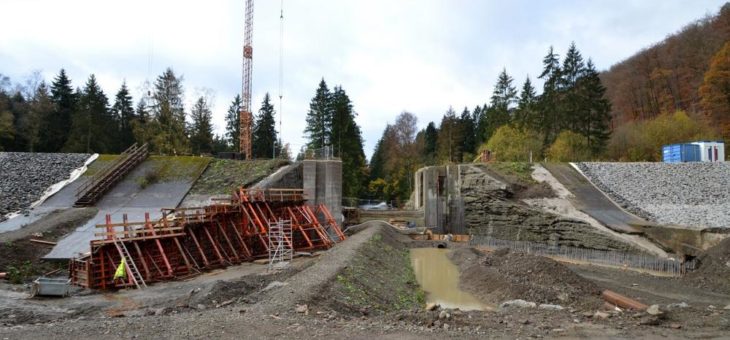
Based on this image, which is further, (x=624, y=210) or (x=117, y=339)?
(x=624, y=210)

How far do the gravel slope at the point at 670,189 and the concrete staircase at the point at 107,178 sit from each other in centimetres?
3195

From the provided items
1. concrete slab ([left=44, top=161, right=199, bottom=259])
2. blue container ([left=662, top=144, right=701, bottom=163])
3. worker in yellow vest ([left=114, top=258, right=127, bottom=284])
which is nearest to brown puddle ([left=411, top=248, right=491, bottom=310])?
worker in yellow vest ([left=114, top=258, right=127, bottom=284])

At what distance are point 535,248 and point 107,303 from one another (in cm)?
2108

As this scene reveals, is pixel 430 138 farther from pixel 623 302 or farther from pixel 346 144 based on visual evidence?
pixel 623 302

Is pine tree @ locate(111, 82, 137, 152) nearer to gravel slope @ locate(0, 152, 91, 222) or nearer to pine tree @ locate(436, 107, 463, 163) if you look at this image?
gravel slope @ locate(0, 152, 91, 222)

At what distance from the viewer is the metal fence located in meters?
19.8

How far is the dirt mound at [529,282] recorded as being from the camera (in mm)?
13077

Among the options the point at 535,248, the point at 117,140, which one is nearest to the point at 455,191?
the point at 535,248

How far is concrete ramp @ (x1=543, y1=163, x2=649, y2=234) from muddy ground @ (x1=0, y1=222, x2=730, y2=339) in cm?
844

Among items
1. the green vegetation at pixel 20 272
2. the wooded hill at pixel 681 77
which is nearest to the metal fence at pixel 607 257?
the green vegetation at pixel 20 272

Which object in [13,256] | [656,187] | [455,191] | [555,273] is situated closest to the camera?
[555,273]

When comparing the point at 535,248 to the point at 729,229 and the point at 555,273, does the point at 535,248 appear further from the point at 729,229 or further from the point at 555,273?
the point at 555,273

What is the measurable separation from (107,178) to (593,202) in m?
30.7

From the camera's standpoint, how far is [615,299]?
12.2m
